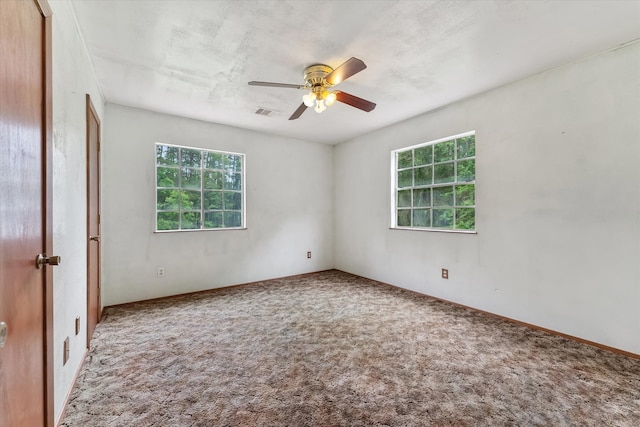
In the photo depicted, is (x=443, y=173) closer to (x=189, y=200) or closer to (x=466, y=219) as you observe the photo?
(x=466, y=219)

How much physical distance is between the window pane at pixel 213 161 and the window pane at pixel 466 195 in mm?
3455

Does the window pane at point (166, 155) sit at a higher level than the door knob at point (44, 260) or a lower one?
higher

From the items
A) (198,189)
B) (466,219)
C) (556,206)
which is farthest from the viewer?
(198,189)

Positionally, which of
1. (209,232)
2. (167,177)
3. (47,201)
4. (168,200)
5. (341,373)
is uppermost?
(167,177)

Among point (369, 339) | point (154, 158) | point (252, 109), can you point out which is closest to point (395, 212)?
point (369, 339)

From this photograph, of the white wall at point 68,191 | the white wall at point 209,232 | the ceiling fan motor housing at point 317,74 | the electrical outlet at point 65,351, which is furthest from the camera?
the white wall at point 209,232

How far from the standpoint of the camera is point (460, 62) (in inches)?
99.6

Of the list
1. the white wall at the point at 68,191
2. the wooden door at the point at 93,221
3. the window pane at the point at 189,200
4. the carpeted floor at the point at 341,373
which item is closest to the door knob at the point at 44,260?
the white wall at the point at 68,191

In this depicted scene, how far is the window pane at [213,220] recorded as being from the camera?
4.18 meters

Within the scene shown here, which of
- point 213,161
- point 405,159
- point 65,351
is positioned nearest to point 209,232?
point 213,161

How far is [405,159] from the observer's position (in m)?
4.26

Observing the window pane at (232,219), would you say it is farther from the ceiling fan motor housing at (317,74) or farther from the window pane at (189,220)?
the ceiling fan motor housing at (317,74)

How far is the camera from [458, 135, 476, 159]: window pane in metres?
3.36

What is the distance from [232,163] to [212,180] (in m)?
0.44
